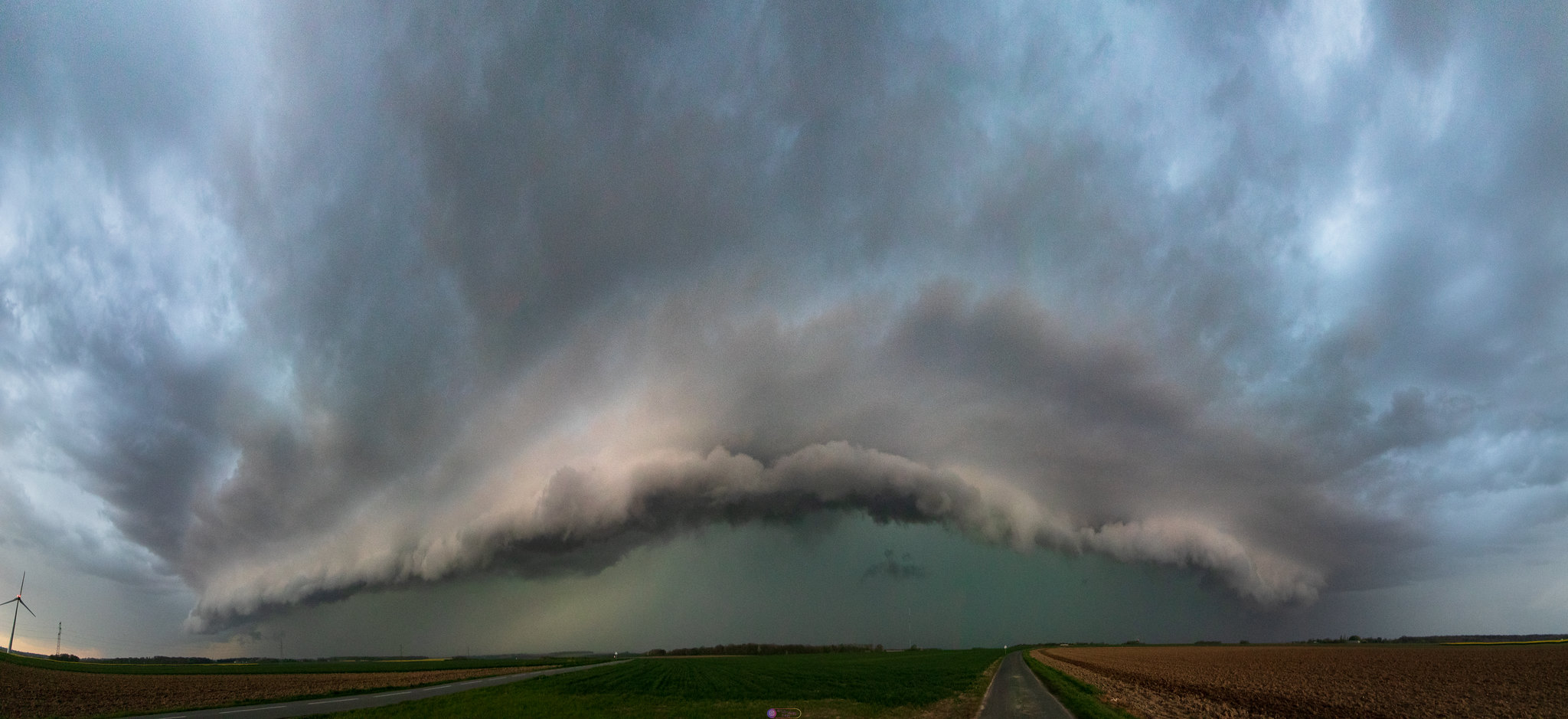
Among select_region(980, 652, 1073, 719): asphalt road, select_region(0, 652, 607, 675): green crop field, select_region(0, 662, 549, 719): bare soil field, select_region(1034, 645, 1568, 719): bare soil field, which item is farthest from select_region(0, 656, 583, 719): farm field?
select_region(1034, 645, 1568, 719): bare soil field

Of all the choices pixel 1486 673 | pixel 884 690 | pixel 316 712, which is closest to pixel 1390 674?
pixel 1486 673

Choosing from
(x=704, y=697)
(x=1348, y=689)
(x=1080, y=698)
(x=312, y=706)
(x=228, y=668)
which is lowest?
(x=228, y=668)

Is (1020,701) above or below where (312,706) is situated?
below

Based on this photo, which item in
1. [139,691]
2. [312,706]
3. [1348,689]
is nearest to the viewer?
[312,706]

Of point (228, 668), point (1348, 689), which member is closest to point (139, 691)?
point (1348, 689)

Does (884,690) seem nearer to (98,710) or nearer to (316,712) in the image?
(316,712)

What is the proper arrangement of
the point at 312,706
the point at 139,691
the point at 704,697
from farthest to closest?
the point at 139,691
the point at 704,697
the point at 312,706

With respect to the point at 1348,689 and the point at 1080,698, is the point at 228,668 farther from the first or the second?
the point at 1348,689
